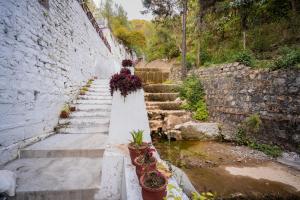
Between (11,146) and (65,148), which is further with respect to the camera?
(65,148)

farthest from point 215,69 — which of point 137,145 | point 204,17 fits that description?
point 137,145

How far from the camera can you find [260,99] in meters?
5.59

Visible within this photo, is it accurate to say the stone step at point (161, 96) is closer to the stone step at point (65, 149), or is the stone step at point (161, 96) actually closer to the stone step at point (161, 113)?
the stone step at point (161, 113)

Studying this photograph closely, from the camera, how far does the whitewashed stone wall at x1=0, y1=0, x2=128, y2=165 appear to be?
3087 millimetres

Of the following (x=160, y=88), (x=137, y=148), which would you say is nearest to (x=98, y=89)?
(x=160, y=88)

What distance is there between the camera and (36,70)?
398cm

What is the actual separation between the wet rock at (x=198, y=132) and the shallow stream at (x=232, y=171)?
448mm

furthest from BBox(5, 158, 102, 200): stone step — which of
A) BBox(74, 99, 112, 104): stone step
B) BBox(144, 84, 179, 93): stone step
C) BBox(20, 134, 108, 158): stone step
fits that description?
BBox(144, 84, 179, 93): stone step

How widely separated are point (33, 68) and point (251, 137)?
5.91 meters

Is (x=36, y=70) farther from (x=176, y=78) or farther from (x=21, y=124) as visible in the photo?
(x=176, y=78)

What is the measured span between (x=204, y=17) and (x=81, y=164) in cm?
1089

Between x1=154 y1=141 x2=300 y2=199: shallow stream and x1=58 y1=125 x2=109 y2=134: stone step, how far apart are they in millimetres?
1682

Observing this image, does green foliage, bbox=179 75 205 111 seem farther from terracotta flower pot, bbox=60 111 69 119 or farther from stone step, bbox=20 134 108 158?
stone step, bbox=20 134 108 158

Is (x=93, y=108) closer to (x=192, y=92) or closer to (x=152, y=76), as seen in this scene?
(x=192, y=92)
